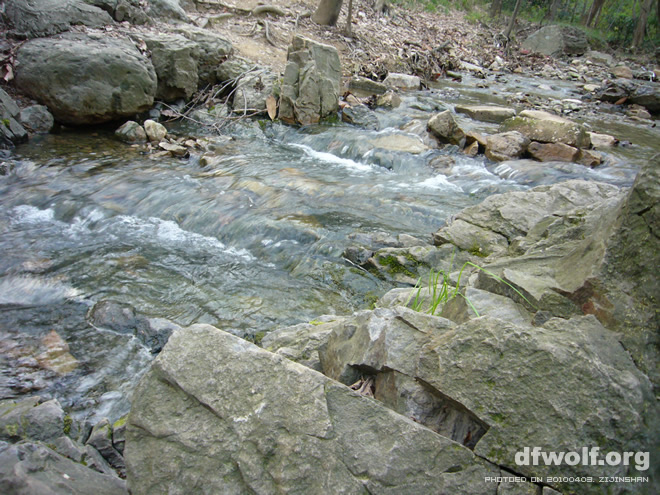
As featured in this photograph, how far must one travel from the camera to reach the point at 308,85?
9.98 metres

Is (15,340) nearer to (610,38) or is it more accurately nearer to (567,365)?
(567,365)

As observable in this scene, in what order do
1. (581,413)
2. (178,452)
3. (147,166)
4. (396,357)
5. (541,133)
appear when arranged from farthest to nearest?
(541,133) < (147,166) < (396,357) < (178,452) < (581,413)

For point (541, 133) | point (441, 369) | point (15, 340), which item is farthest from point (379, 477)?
point (541, 133)

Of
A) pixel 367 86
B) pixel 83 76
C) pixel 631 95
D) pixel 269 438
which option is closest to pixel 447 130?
pixel 367 86

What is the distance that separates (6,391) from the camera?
124 inches

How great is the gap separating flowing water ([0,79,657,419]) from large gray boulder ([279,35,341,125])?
0.52 meters

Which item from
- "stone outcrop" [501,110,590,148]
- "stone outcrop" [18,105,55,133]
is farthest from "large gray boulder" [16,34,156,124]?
"stone outcrop" [501,110,590,148]

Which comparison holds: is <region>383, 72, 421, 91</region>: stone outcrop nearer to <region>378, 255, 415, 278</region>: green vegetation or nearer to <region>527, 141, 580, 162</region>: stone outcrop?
<region>527, 141, 580, 162</region>: stone outcrop

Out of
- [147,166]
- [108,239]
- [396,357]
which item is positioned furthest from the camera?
[147,166]

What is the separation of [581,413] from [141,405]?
174 centimetres

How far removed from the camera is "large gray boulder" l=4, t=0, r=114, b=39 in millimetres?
8336

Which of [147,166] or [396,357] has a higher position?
[396,357]

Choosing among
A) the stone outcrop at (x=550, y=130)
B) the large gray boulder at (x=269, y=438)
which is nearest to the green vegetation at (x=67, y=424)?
the large gray boulder at (x=269, y=438)

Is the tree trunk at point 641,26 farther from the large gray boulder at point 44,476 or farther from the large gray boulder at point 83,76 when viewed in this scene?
the large gray boulder at point 44,476
